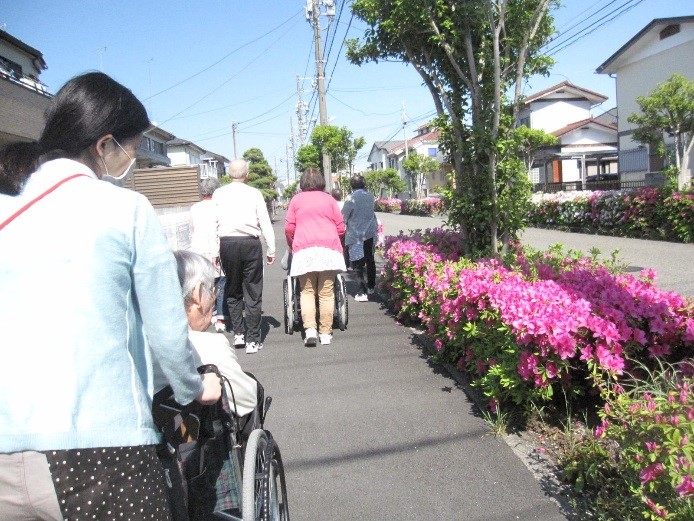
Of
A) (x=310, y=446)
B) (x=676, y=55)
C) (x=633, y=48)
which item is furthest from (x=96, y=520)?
(x=633, y=48)

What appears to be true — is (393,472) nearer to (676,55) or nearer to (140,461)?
(140,461)

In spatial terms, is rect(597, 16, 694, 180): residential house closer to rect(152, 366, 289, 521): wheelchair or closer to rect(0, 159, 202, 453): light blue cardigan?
rect(152, 366, 289, 521): wheelchair

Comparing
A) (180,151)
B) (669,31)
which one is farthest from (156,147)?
(669,31)

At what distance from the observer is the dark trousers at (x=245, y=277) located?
6434 millimetres

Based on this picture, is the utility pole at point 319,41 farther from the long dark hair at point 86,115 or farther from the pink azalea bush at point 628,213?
the long dark hair at point 86,115

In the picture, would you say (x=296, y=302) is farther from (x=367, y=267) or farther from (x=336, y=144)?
(x=336, y=144)

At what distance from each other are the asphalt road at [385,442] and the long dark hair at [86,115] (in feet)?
7.67

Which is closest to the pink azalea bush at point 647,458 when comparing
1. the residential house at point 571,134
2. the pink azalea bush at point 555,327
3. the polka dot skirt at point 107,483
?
the pink azalea bush at point 555,327

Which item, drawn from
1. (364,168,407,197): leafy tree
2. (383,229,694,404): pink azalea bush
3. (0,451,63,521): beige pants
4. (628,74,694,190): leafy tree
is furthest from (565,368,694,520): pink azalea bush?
(364,168,407,197): leafy tree

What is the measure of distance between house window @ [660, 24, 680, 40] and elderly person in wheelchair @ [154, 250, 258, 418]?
25206 millimetres

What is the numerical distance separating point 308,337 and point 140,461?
5.12 metres

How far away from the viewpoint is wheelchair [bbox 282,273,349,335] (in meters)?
7.25

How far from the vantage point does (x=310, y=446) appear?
4211mm

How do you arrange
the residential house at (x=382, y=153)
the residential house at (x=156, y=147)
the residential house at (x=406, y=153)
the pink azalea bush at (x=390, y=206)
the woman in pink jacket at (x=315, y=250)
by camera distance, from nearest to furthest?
the woman in pink jacket at (x=315, y=250), the residential house at (x=156, y=147), the pink azalea bush at (x=390, y=206), the residential house at (x=406, y=153), the residential house at (x=382, y=153)
